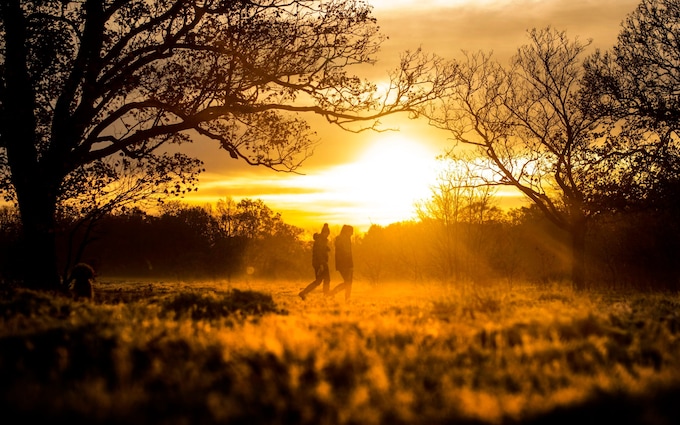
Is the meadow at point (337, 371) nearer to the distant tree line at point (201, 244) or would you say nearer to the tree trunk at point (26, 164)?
the tree trunk at point (26, 164)

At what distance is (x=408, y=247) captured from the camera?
57531mm

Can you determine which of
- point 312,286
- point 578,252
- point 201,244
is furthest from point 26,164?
point 201,244

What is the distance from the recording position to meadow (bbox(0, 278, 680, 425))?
12.7ft

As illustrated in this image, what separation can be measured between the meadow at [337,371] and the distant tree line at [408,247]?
31.0 ft

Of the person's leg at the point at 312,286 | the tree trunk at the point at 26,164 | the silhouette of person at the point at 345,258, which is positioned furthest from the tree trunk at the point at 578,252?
the tree trunk at the point at 26,164

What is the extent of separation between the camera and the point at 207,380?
459 centimetres

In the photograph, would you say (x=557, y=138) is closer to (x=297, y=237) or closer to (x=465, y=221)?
(x=465, y=221)

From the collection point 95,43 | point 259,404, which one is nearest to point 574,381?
point 259,404

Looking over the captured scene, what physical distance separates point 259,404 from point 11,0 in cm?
1362

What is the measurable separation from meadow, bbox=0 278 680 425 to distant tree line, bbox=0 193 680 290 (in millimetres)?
9443

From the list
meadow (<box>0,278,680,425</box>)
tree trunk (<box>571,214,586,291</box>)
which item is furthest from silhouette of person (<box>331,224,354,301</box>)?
tree trunk (<box>571,214,586,291</box>)

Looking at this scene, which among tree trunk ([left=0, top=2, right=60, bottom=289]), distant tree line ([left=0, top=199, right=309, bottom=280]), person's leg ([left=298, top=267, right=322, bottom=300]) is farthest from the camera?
distant tree line ([left=0, top=199, right=309, bottom=280])

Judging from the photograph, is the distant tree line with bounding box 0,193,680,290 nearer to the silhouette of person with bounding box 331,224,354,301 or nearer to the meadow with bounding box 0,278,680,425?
the silhouette of person with bounding box 331,224,354,301

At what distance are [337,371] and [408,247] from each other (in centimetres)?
5299
